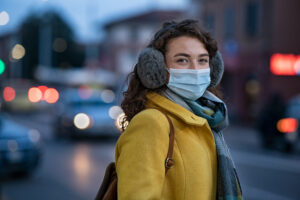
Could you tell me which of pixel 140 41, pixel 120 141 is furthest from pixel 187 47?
pixel 140 41

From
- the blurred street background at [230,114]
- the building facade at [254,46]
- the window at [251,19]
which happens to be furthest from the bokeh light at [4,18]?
the window at [251,19]

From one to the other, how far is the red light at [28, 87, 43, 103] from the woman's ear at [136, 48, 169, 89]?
35.3 m

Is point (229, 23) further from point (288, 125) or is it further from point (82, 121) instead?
point (288, 125)

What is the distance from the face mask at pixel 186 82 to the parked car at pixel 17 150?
6902 millimetres

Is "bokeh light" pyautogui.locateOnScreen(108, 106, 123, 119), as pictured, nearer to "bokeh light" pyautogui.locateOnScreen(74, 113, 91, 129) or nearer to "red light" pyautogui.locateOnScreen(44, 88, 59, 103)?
"bokeh light" pyautogui.locateOnScreen(74, 113, 91, 129)

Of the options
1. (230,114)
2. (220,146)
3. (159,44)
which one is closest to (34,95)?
(230,114)

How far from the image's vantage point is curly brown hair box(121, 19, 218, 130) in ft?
7.22

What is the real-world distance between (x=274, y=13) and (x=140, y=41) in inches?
1317

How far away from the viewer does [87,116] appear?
1538 cm

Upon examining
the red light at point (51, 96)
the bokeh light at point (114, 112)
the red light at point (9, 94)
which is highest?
the bokeh light at point (114, 112)

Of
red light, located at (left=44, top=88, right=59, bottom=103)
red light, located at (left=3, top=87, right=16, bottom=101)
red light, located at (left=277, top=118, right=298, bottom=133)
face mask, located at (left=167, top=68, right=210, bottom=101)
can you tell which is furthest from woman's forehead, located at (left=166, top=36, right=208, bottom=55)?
red light, located at (left=44, top=88, right=59, bottom=103)

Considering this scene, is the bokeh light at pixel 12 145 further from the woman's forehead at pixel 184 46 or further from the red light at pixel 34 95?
the red light at pixel 34 95

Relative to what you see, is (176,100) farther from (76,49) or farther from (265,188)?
(76,49)

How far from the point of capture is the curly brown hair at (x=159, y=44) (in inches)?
86.6
